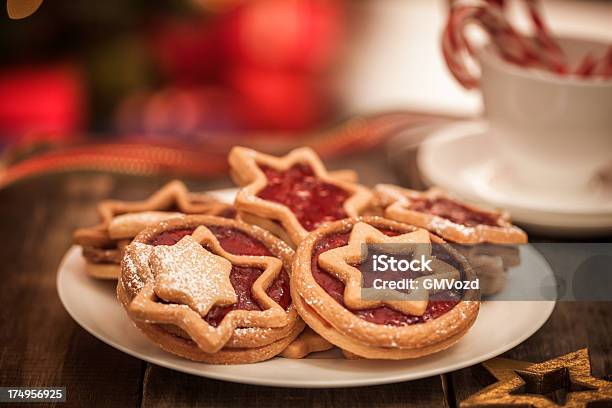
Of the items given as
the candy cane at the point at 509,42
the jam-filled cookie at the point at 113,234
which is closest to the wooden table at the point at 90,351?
the jam-filled cookie at the point at 113,234

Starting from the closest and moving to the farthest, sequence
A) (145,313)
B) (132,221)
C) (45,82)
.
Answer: (145,313), (132,221), (45,82)

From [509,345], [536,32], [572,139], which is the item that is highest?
[536,32]

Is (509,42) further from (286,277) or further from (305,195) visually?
(286,277)

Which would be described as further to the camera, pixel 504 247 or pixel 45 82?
pixel 45 82

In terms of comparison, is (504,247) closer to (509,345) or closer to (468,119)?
(509,345)

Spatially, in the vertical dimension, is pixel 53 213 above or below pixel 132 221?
below

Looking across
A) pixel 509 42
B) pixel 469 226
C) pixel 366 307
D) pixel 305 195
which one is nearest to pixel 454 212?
pixel 469 226

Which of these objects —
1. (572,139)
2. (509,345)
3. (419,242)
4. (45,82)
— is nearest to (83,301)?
(419,242)
